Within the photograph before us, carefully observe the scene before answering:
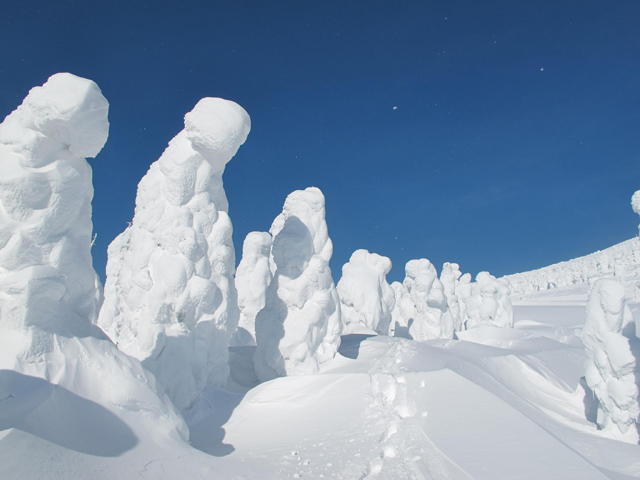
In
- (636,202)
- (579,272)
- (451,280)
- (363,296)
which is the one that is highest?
(579,272)

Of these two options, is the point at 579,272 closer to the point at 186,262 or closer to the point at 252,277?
the point at 252,277

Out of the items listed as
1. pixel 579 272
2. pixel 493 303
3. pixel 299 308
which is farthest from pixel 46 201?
pixel 579 272

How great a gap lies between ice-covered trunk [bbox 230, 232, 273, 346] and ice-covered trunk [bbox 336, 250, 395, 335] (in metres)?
4.18

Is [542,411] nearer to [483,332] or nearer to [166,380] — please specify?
[166,380]

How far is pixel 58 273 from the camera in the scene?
6.18 meters

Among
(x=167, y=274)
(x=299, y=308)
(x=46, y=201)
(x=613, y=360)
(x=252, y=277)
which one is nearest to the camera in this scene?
(x=46, y=201)

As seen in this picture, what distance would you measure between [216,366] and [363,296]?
37.7ft

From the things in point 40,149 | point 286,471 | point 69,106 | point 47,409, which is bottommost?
point 286,471

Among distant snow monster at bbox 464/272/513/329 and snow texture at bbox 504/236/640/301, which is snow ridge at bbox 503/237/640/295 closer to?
snow texture at bbox 504/236/640/301

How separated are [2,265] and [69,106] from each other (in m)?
2.41

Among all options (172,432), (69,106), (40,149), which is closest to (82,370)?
(172,432)

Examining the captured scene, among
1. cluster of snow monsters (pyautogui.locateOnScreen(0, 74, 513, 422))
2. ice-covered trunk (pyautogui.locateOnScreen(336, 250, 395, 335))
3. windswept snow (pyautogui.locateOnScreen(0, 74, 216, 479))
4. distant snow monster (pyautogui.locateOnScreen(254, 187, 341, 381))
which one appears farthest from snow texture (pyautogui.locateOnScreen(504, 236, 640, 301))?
windswept snow (pyautogui.locateOnScreen(0, 74, 216, 479))

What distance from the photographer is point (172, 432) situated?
6.26m

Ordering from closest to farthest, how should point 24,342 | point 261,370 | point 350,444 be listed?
1. point 24,342
2. point 350,444
3. point 261,370
